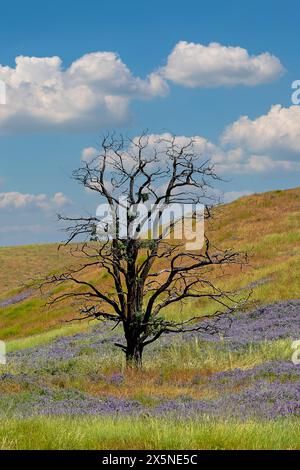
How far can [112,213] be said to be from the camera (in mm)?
21844

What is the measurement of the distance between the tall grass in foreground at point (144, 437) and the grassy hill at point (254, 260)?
2055 cm

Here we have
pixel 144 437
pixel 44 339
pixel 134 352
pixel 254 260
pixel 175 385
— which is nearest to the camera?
pixel 144 437

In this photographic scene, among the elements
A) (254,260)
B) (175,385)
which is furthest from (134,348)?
(254,260)

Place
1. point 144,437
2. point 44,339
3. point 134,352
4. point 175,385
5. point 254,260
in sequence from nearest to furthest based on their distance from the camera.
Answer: point 144,437
point 175,385
point 134,352
point 44,339
point 254,260

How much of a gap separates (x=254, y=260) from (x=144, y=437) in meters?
38.8

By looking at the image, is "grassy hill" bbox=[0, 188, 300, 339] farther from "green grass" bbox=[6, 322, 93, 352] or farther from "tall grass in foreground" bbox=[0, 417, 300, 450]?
"tall grass in foreground" bbox=[0, 417, 300, 450]

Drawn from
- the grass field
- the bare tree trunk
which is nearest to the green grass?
the grass field

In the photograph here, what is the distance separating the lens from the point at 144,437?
27.8 feet

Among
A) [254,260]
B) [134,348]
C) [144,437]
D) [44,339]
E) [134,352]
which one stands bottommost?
[44,339]

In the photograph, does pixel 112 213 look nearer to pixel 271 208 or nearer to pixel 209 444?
pixel 209 444

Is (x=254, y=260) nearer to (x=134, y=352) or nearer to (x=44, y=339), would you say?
(x=44, y=339)

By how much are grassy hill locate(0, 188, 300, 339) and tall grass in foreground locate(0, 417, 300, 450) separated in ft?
67.4

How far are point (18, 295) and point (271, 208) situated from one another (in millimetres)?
28075

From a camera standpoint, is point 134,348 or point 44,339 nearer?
point 134,348
